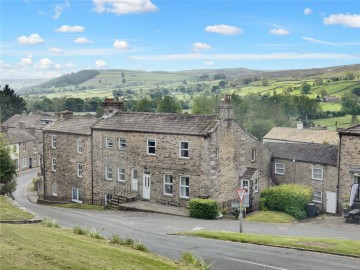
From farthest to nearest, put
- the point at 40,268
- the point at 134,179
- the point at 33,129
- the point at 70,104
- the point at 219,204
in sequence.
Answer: the point at 70,104 < the point at 33,129 < the point at 134,179 < the point at 219,204 < the point at 40,268

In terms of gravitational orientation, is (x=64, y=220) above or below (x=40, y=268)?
below

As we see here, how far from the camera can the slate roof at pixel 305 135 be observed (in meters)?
73.8

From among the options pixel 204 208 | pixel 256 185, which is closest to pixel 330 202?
pixel 256 185

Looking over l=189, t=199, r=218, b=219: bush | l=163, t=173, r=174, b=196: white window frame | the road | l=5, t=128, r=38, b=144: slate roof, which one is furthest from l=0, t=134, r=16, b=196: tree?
l=5, t=128, r=38, b=144: slate roof

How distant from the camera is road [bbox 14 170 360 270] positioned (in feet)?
61.7

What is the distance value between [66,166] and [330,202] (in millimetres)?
26655

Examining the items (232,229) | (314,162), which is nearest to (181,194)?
(232,229)

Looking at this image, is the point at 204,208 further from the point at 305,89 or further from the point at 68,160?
the point at 305,89

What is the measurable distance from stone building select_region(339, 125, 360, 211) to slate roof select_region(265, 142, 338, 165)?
233 cm

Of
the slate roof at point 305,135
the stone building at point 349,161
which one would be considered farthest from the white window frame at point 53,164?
the slate roof at point 305,135

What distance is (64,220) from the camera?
33.7 metres

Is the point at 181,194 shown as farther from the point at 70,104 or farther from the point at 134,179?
the point at 70,104

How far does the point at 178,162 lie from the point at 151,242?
1793 centimetres

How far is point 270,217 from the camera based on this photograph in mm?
39781
